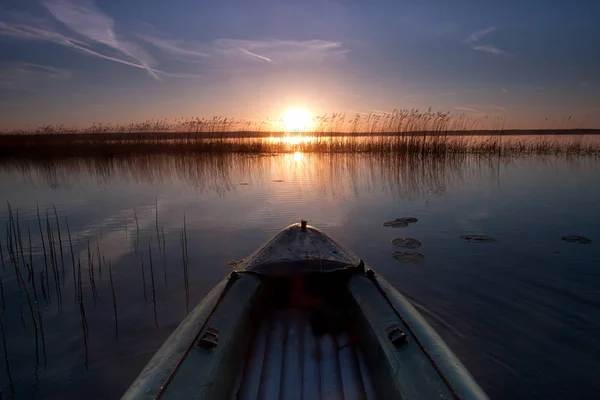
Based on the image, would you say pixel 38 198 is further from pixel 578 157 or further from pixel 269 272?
pixel 578 157

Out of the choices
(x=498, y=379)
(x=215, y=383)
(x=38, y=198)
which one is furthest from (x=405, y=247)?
(x=38, y=198)

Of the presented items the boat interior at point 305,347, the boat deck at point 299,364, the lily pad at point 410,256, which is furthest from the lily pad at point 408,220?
the boat deck at point 299,364

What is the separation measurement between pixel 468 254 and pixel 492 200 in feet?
10.8

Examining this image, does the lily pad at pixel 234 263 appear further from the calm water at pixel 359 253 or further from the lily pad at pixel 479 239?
the lily pad at pixel 479 239

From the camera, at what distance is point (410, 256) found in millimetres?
4145

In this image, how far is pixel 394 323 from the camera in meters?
1.85

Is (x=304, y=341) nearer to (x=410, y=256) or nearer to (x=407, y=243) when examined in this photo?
(x=410, y=256)

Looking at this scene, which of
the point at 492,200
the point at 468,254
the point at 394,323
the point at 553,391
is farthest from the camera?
the point at 492,200

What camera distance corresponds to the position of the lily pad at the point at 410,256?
407 cm

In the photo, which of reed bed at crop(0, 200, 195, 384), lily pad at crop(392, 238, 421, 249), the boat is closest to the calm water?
reed bed at crop(0, 200, 195, 384)

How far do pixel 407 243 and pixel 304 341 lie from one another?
8.64 feet

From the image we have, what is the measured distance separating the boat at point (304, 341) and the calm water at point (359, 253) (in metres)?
0.87

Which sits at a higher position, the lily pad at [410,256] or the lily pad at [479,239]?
the lily pad at [479,239]

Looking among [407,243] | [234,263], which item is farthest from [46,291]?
[407,243]
